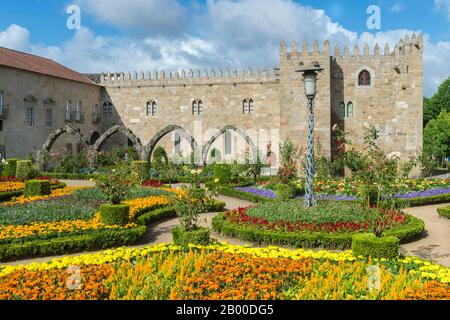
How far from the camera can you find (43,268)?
275 inches

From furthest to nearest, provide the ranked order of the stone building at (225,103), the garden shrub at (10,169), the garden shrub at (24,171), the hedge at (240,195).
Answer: the stone building at (225,103) → the garden shrub at (10,169) → the garden shrub at (24,171) → the hedge at (240,195)

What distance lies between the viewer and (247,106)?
1248 inches

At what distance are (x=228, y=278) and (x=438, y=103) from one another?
1727 inches

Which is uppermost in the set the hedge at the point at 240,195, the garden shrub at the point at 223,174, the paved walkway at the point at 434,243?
the garden shrub at the point at 223,174

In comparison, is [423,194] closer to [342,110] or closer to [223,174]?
[223,174]

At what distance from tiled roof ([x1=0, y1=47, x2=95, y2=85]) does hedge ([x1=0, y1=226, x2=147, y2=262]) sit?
2035 centimetres

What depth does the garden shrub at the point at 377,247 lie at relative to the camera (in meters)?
7.60

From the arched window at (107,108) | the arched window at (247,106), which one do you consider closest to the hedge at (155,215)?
the arched window at (247,106)

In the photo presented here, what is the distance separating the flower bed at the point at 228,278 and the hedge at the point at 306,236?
2.00 m

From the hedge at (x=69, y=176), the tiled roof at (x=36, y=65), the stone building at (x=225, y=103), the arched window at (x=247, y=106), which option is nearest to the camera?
the hedge at (x=69, y=176)

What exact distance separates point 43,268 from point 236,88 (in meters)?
26.0

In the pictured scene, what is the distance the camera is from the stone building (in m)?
26.5

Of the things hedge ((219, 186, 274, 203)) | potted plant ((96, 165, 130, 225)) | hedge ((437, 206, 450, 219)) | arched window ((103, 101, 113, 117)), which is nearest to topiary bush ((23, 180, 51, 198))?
potted plant ((96, 165, 130, 225))

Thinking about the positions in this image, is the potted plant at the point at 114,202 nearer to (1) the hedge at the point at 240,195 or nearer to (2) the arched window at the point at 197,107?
(1) the hedge at the point at 240,195
